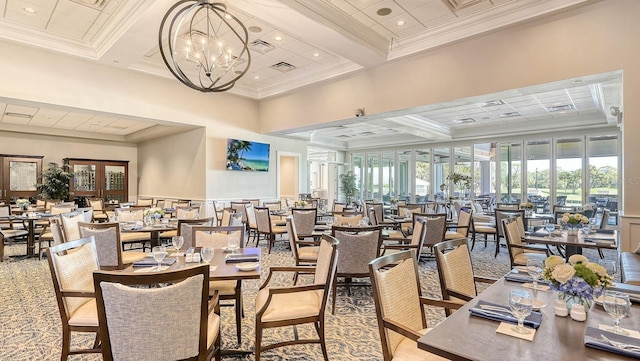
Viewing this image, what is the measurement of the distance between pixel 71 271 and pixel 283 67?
5.99 meters

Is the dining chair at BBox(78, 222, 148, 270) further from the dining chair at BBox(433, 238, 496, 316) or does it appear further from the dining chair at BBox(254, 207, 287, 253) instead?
the dining chair at BBox(433, 238, 496, 316)

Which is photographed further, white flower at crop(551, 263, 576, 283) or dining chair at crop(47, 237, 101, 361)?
dining chair at crop(47, 237, 101, 361)

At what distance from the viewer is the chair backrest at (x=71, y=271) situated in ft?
7.05

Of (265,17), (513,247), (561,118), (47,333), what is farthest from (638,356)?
(561,118)

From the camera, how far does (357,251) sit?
3643 millimetres

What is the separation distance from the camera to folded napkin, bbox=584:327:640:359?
1.21 metres

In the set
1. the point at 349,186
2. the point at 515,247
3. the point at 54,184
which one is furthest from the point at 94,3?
the point at 349,186

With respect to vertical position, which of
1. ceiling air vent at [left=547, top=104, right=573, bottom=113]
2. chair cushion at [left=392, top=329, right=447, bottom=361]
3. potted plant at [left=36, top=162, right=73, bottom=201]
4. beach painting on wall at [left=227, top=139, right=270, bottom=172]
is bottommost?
chair cushion at [left=392, top=329, right=447, bottom=361]

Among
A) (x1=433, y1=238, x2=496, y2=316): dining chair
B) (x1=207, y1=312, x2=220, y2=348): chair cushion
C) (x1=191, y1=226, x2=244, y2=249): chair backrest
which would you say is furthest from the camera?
(x1=191, y1=226, x2=244, y2=249): chair backrest

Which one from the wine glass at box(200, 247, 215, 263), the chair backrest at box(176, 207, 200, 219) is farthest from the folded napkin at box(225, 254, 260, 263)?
the chair backrest at box(176, 207, 200, 219)

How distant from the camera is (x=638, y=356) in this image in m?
1.18

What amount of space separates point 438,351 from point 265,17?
4580mm

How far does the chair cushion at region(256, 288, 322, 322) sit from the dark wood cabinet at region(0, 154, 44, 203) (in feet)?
40.0

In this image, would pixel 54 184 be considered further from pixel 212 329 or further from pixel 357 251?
pixel 212 329
